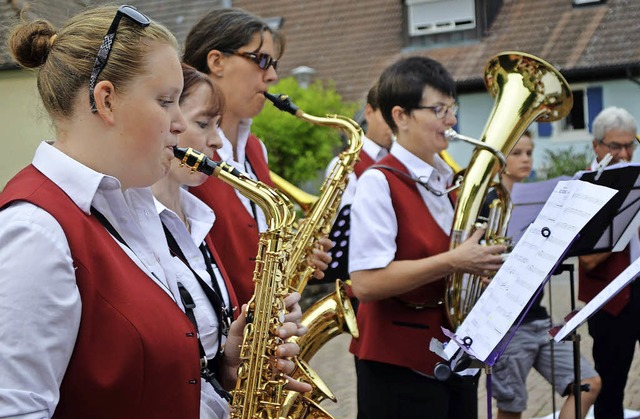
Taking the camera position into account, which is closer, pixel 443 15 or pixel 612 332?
pixel 612 332

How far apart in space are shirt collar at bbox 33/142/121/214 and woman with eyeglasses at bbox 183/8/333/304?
1408mm

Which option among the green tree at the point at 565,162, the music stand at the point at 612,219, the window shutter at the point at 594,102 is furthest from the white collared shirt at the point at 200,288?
the window shutter at the point at 594,102

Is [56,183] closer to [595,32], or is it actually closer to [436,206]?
[436,206]

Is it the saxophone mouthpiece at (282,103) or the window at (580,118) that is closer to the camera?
the saxophone mouthpiece at (282,103)

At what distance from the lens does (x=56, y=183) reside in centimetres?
176

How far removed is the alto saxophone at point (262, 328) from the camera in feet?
7.91

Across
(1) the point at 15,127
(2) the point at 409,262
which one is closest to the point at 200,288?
(2) the point at 409,262

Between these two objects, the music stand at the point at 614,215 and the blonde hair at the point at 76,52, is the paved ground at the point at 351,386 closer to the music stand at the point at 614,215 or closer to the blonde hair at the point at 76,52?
the music stand at the point at 614,215

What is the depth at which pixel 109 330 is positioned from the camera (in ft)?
5.62

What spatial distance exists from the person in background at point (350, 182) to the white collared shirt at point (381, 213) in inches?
16.9

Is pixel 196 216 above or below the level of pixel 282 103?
below

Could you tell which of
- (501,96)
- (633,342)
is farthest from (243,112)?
(633,342)

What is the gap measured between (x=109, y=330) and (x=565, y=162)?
16.6 m

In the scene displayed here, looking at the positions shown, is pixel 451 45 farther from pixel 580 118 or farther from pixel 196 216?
pixel 196 216
